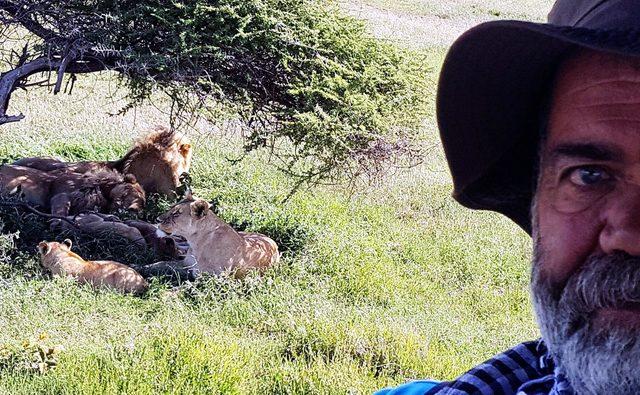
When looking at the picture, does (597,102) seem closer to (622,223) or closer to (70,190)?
(622,223)

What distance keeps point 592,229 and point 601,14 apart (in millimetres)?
409

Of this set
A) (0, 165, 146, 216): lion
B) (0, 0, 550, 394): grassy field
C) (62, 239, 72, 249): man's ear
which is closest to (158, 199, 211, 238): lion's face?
(0, 0, 550, 394): grassy field

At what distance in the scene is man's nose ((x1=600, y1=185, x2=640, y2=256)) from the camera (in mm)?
1451

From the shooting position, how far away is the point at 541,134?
6.07ft

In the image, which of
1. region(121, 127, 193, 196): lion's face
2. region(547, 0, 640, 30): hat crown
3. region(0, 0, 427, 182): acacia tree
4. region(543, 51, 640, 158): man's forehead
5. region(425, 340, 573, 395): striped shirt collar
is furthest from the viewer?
region(121, 127, 193, 196): lion's face

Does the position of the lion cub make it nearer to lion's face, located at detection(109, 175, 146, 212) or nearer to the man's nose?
lion's face, located at detection(109, 175, 146, 212)

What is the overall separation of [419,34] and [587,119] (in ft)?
83.0

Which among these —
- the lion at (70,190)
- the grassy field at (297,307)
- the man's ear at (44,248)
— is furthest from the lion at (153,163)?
the man's ear at (44,248)

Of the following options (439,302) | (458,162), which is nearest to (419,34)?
(439,302)

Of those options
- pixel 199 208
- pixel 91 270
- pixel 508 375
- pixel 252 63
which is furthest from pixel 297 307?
pixel 508 375

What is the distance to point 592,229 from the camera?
1.57 meters

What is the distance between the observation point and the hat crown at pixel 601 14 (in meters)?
1.36

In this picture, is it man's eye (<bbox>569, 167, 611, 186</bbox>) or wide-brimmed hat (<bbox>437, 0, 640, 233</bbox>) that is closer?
wide-brimmed hat (<bbox>437, 0, 640, 233</bbox>)

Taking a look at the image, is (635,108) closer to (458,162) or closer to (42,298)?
(458,162)
